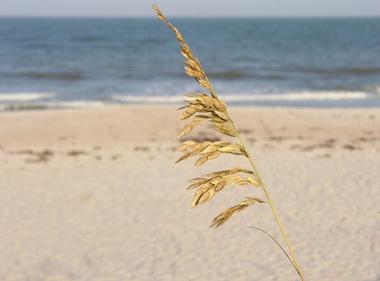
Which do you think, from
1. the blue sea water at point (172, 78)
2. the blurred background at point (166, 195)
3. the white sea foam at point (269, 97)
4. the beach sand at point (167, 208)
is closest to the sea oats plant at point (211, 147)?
the blurred background at point (166, 195)

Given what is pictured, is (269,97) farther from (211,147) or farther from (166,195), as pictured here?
(211,147)

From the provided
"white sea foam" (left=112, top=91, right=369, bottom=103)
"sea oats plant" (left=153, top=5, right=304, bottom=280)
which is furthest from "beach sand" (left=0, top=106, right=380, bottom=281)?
"white sea foam" (left=112, top=91, right=369, bottom=103)

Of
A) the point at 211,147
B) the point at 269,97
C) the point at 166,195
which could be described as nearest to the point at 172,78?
the point at 269,97

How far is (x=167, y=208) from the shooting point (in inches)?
360

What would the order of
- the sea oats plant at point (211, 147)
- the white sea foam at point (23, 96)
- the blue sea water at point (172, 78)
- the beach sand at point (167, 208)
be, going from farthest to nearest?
the blue sea water at point (172, 78)
the white sea foam at point (23, 96)
the beach sand at point (167, 208)
the sea oats plant at point (211, 147)

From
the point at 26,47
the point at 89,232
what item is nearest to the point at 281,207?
the point at 89,232

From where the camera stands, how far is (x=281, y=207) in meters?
9.11

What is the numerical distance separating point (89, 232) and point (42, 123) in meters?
9.08

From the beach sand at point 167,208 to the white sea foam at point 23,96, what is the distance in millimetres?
7108

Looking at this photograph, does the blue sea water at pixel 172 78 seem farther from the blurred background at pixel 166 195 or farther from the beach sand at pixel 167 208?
the beach sand at pixel 167 208

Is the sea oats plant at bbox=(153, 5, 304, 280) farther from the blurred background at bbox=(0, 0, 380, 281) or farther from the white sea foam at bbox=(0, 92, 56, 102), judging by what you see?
the white sea foam at bbox=(0, 92, 56, 102)

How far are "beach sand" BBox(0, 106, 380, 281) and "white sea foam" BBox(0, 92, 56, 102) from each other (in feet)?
23.3

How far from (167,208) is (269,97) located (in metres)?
15.9

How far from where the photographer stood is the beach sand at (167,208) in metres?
6.89
